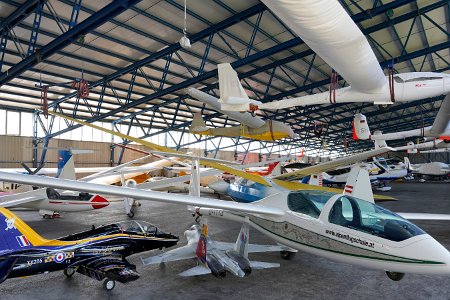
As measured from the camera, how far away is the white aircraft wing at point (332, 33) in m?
3.70

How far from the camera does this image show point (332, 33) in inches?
183

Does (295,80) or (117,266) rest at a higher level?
(295,80)

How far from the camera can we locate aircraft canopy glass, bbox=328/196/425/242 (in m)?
5.05

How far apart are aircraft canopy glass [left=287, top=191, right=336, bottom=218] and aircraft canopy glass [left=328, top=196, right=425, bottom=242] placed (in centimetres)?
36

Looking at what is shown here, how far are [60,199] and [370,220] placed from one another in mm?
12871

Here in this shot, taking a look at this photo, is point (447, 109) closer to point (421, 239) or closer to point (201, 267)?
point (421, 239)

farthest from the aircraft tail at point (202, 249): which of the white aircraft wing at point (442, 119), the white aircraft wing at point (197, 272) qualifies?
the white aircraft wing at point (442, 119)

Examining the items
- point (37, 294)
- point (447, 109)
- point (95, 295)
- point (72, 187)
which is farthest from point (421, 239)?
point (447, 109)

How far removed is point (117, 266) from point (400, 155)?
79.4 m

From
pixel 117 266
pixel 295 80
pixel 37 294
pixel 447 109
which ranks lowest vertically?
pixel 37 294

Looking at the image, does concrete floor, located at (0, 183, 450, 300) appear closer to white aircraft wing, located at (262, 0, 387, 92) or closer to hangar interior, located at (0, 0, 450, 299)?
hangar interior, located at (0, 0, 450, 299)

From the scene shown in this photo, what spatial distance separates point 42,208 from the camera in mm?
13688

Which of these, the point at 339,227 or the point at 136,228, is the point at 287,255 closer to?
the point at 339,227

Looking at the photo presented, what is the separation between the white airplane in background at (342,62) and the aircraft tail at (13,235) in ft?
19.6
